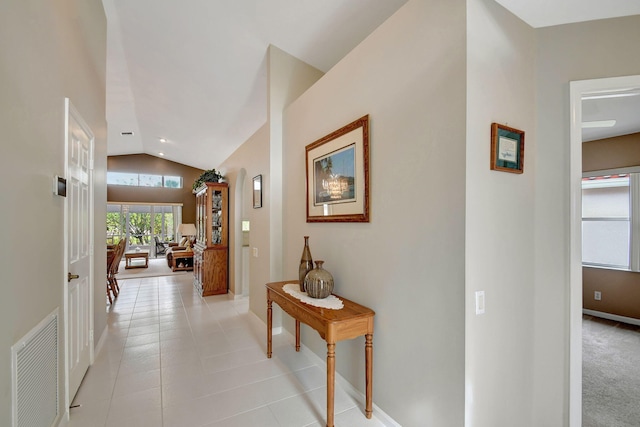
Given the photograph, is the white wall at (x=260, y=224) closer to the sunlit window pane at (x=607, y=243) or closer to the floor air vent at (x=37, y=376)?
the floor air vent at (x=37, y=376)

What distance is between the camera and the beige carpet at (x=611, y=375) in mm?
2033

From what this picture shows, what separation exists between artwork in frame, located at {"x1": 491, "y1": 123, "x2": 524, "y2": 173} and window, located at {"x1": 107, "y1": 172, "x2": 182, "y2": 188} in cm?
1123

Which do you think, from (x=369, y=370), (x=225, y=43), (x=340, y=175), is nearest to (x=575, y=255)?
(x=369, y=370)

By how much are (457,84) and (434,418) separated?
1.80m

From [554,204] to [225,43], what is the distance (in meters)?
3.51

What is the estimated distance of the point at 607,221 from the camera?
401cm

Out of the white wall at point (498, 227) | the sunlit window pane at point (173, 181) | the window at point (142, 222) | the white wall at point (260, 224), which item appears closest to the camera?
the white wall at point (498, 227)

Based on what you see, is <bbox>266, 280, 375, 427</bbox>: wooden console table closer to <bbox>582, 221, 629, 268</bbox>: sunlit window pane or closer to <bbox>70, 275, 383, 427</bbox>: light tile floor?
<bbox>70, 275, 383, 427</bbox>: light tile floor

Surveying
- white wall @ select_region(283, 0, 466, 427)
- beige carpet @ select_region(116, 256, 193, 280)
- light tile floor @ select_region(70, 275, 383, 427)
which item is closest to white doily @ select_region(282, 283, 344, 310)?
white wall @ select_region(283, 0, 466, 427)

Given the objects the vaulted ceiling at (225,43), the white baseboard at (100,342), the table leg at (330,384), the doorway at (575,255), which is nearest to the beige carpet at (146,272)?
the vaulted ceiling at (225,43)

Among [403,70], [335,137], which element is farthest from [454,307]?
[335,137]

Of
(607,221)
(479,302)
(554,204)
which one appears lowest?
(479,302)

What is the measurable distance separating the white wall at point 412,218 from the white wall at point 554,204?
69 centimetres

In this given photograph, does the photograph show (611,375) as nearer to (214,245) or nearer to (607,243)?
(607,243)
